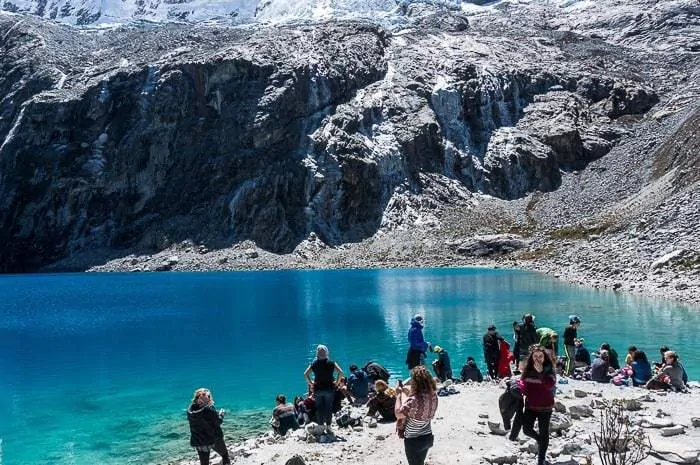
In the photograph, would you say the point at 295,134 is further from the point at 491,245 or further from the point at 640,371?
the point at 640,371

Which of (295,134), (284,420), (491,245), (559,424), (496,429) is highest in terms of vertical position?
(295,134)

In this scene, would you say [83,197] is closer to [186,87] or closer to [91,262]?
[91,262]

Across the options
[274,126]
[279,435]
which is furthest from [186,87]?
[279,435]

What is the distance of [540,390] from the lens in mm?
11570

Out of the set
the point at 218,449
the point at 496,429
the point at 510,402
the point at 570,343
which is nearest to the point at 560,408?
the point at 510,402

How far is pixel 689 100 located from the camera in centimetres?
12194

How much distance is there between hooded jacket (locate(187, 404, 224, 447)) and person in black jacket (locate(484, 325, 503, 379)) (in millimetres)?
11900

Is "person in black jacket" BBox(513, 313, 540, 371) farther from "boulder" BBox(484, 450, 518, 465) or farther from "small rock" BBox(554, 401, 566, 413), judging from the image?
"boulder" BBox(484, 450, 518, 465)

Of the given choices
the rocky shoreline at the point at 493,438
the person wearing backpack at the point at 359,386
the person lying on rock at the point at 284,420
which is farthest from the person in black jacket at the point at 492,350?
the person lying on rock at the point at 284,420

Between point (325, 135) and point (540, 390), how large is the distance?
118 meters

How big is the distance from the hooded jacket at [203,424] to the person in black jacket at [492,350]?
11.9 m

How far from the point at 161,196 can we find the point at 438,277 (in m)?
74.4

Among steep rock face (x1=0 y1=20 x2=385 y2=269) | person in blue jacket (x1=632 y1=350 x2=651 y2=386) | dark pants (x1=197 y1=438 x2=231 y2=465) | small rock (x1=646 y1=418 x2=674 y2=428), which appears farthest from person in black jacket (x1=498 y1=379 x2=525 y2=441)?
steep rock face (x1=0 y1=20 x2=385 y2=269)

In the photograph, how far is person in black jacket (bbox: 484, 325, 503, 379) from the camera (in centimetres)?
2244
